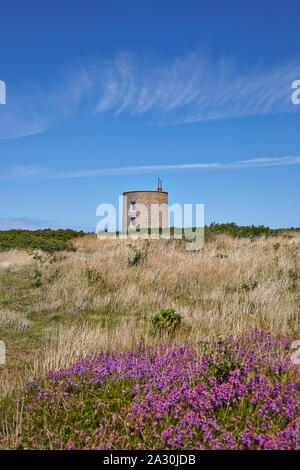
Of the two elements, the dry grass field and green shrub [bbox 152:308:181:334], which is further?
green shrub [bbox 152:308:181:334]

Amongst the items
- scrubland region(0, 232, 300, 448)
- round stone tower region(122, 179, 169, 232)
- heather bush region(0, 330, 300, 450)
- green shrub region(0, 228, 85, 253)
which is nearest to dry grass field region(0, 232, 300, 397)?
scrubland region(0, 232, 300, 448)

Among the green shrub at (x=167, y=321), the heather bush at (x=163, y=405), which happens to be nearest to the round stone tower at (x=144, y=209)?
the green shrub at (x=167, y=321)

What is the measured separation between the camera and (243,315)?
227 inches

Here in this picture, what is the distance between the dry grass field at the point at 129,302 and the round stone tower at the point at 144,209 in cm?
2286

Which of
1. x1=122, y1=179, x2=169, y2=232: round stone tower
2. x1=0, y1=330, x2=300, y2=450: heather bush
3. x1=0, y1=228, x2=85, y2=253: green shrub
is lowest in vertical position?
x1=0, y1=330, x2=300, y2=450: heather bush

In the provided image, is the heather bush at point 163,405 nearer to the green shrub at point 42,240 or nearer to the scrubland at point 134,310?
the scrubland at point 134,310

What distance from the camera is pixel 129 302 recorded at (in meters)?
7.23

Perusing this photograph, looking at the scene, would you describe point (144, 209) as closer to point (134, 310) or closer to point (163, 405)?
point (134, 310)

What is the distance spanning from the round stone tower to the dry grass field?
2286 centimetres

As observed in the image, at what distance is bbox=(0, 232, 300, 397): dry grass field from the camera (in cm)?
456

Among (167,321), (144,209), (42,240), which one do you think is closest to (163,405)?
(167,321)

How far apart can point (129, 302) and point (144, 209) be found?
92.3ft

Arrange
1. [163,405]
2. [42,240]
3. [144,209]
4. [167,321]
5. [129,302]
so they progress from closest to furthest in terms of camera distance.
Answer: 1. [163,405]
2. [167,321]
3. [129,302]
4. [42,240]
5. [144,209]

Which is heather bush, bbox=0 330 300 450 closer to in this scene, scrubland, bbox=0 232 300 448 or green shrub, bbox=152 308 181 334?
scrubland, bbox=0 232 300 448
